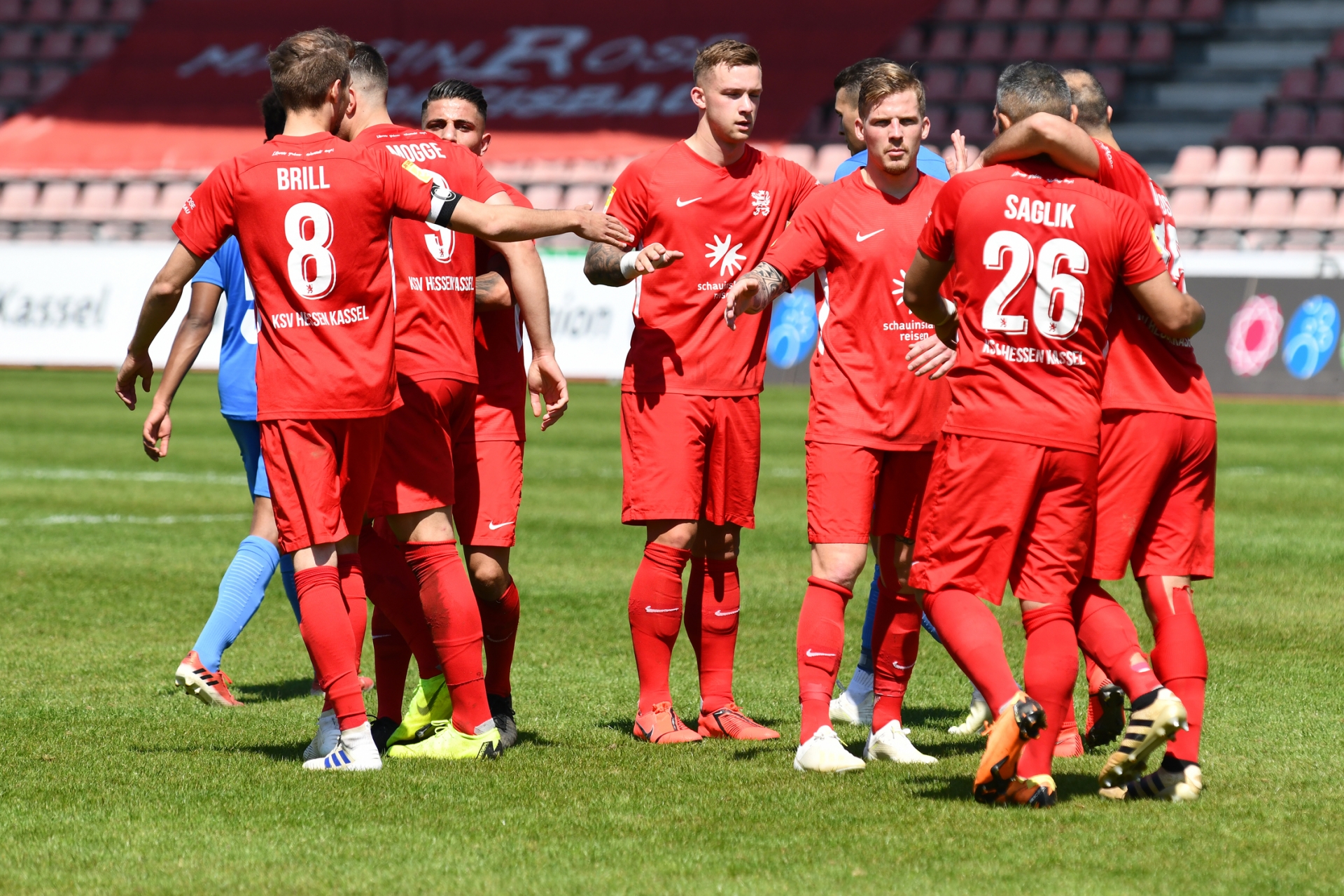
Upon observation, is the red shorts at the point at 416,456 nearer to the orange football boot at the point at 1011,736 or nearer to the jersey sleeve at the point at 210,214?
the jersey sleeve at the point at 210,214

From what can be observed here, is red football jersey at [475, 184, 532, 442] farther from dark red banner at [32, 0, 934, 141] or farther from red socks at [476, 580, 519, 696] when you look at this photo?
dark red banner at [32, 0, 934, 141]

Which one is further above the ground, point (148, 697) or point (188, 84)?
point (188, 84)

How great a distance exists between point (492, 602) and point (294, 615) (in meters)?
2.89

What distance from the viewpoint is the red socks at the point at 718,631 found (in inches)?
225

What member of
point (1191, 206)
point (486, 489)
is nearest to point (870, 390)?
point (486, 489)

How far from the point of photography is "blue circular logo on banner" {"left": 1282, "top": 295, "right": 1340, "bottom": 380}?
19.4 metres

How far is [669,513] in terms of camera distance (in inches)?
218

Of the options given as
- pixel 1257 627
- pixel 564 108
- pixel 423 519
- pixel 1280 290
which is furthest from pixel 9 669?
pixel 564 108

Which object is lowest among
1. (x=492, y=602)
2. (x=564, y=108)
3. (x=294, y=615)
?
(x=294, y=615)

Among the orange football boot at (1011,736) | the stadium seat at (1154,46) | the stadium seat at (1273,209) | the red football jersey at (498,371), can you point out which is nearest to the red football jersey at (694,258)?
the red football jersey at (498,371)

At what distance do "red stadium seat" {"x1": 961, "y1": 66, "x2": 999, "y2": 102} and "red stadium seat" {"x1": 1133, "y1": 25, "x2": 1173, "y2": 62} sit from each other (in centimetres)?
255

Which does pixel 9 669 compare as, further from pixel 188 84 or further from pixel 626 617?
pixel 188 84

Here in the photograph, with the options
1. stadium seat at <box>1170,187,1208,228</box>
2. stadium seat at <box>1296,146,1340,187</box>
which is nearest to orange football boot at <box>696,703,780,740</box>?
stadium seat at <box>1170,187,1208,228</box>

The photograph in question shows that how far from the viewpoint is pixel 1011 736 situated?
4.14 meters
